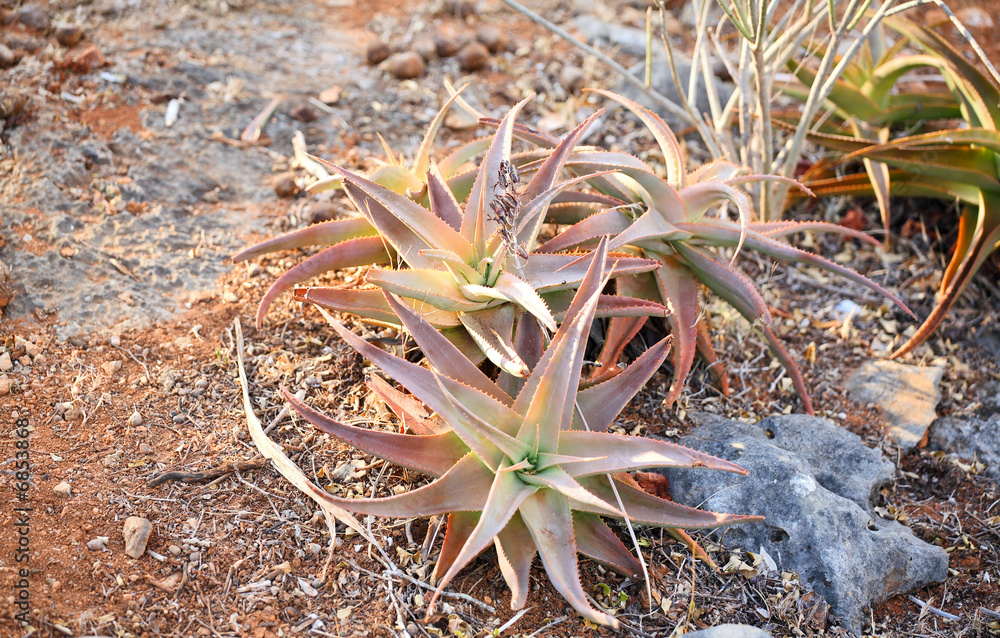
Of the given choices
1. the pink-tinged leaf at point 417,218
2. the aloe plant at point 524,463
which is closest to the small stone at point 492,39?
the pink-tinged leaf at point 417,218

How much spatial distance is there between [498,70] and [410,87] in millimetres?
524

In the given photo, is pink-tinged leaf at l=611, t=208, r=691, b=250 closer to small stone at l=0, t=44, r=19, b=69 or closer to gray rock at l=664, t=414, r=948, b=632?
gray rock at l=664, t=414, r=948, b=632

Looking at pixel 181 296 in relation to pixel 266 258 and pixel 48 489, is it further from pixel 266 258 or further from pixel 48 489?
pixel 48 489

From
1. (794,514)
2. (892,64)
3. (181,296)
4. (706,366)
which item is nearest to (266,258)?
(181,296)

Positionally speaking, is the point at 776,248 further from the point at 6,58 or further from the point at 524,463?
the point at 6,58

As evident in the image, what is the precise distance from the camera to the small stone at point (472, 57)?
3.72 m

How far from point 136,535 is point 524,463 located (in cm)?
93

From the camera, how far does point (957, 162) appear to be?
2.84m

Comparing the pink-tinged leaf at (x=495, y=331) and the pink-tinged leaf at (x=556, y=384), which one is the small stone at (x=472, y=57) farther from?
the pink-tinged leaf at (x=556, y=384)

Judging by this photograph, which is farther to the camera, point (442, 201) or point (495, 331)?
point (442, 201)

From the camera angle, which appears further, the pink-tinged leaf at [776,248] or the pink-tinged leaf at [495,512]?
the pink-tinged leaf at [776,248]

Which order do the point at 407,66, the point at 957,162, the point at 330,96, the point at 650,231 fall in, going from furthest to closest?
the point at 407,66 → the point at 330,96 → the point at 957,162 → the point at 650,231

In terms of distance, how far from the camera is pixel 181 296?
2.42 meters

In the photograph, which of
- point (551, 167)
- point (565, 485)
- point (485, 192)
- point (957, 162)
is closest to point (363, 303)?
point (485, 192)
